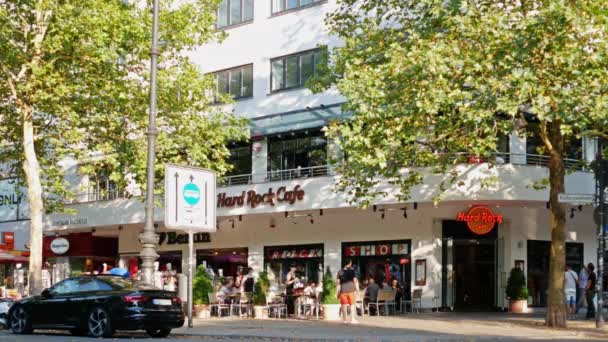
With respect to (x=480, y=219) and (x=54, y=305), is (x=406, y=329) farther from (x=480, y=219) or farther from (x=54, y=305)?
(x=480, y=219)

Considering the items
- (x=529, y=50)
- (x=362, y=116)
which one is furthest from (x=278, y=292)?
(x=529, y=50)

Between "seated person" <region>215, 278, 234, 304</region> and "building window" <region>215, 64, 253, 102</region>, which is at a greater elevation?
"building window" <region>215, 64, 253, 102</region>

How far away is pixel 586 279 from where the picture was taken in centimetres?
2955

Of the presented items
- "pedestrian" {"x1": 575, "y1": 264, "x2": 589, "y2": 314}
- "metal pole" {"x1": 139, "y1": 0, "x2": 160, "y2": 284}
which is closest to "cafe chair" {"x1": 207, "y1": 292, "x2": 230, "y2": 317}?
"metal pole" {"x1": 139, "y1": 0, "x2": 160, "y2": 284}

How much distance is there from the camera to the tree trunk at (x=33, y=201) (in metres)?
28.2

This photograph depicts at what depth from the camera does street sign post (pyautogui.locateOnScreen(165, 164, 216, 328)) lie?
74.1 feet

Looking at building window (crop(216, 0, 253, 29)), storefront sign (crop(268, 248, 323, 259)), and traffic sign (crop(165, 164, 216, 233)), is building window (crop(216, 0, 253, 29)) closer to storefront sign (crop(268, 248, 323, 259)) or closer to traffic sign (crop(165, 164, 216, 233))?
storefront sign (crop(268, 248, 323, 259))

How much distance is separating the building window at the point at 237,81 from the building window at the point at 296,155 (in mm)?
2426

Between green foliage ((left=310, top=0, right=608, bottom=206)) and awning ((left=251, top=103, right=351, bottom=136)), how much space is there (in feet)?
25.9

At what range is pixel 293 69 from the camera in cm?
3531

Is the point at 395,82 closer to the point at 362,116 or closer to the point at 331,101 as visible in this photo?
the point at 362,116

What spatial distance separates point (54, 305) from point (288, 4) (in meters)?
17.6

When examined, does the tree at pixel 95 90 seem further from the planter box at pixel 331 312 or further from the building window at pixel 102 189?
the building window at pixel 102 189

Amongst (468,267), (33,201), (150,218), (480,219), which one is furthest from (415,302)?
(33,201)
